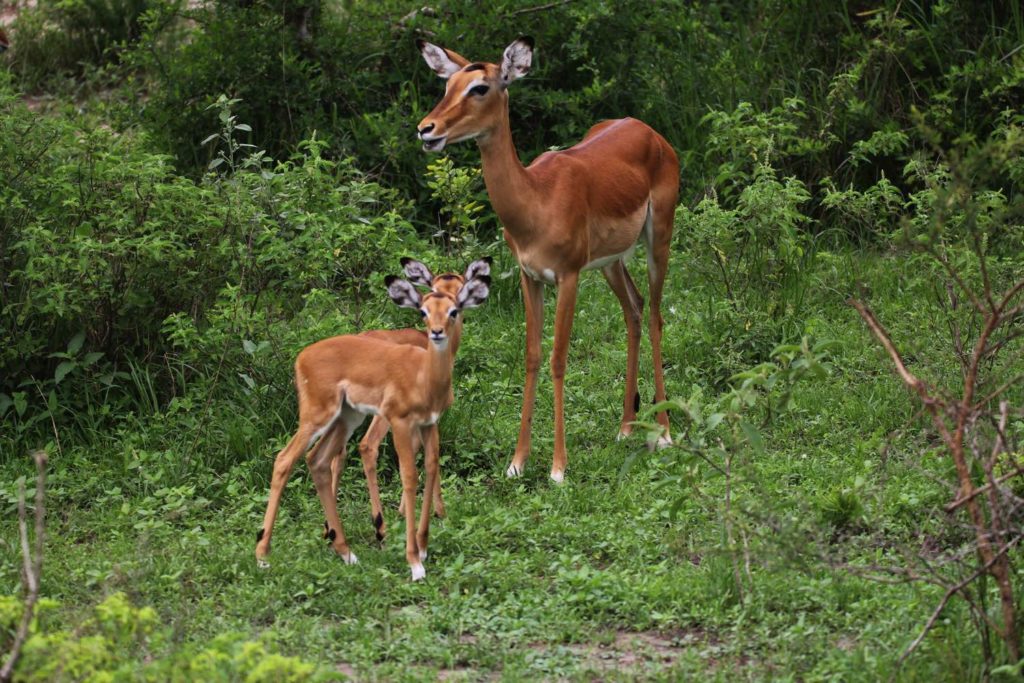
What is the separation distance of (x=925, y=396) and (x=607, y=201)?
3.23m

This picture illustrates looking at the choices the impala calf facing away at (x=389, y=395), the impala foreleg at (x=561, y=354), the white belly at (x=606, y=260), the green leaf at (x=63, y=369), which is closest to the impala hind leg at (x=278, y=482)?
the impala calf facing away at (x=389, y=395)

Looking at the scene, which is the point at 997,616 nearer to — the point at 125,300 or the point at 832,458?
the point at 832,458

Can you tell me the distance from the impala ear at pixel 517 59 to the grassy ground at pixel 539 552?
5.40 ft

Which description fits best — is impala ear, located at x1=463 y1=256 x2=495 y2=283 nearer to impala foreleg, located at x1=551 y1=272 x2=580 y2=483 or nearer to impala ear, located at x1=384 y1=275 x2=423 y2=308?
impala ear, located at x1=384 y1=275 x2=423 y2=308

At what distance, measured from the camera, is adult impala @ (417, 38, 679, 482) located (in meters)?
6.97

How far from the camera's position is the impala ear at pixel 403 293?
5.95m

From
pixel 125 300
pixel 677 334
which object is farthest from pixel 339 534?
pixel 677 334

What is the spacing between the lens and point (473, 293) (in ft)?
19.5

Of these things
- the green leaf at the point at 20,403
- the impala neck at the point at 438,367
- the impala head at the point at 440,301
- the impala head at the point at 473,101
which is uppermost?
the impala head at the point at 473,101

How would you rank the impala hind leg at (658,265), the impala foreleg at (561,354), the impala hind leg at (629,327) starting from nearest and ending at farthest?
the impala foreleg at (561,354)
the impala hind leg at (629,327)
the impala hind leg at (658,265)

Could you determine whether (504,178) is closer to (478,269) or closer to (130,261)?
(478,269)

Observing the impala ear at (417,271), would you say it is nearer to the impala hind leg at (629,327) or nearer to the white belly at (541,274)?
the white belly at (541,274)

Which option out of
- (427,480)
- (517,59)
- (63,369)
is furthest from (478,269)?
(63,369)

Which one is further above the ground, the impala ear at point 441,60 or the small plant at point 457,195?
the impala ear at point 441,60
